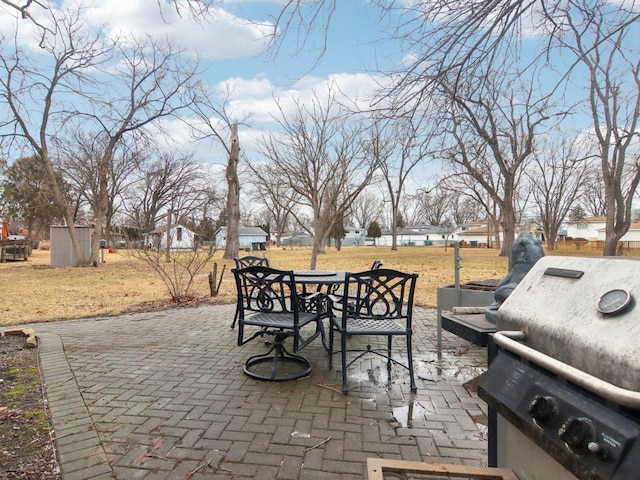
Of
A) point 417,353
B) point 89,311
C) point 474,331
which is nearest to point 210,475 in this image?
point 474,331

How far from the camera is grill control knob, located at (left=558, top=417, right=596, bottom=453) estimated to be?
0.84 metres

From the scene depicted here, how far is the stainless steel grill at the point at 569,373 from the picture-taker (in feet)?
2.64

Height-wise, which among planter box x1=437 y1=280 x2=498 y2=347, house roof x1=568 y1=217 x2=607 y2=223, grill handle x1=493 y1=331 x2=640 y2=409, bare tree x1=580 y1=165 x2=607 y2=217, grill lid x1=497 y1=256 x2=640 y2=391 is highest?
bare tree x1=580 y1=165 x2=607 y2=217

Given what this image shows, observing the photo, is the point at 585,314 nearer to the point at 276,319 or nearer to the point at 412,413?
the point at 412,413

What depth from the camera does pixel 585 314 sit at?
1038 mm

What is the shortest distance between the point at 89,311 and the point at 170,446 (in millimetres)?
5273

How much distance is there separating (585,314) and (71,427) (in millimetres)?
2836

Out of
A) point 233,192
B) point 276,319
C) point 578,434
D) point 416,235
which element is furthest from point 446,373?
point 416,235

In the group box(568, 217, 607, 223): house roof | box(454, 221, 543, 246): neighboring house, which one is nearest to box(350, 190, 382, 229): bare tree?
box(454, 221, 543, 246): neighboring house

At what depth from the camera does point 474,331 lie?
2.00 meters

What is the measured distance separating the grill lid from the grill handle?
0.03 meters

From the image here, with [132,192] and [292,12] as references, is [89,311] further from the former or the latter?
[132,192]

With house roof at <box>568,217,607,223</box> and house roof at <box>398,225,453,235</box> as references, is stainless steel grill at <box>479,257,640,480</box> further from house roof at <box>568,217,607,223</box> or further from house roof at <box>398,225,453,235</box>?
house roof at <box>398,225,453,235</box>

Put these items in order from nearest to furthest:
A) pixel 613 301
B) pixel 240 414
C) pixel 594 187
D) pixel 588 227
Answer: pixel 613 301 < pixel 240 414 < pixel 594 187 < pixel 588 227
